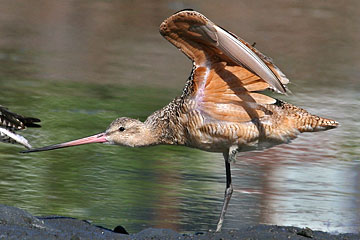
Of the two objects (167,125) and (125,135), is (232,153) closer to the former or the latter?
(167,125)

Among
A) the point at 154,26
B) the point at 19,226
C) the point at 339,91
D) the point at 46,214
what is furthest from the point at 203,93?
the point at 154,26

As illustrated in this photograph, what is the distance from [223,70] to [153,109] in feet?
12.4

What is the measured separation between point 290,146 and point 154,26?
23.8 ft

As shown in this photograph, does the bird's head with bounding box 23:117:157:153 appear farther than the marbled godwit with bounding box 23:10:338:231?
Yes

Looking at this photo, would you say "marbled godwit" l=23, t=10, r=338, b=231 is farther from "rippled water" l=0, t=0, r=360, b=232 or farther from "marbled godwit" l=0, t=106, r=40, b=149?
"marbled godwit" l=0, t=106, r=40, b=149

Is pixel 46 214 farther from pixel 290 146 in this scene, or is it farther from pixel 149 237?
pixel 290 146

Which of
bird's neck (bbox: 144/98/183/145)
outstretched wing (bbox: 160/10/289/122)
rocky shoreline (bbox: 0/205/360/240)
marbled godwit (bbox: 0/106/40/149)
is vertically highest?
outstretched wing (bbox: 160/10/289/122)

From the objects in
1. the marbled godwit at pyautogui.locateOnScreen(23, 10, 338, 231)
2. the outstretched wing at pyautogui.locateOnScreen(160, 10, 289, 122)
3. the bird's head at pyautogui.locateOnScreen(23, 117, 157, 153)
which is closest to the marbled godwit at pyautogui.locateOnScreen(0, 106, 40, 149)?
the bird's head at pyautogui.locateOnScreen(23, 117, 157, 153)

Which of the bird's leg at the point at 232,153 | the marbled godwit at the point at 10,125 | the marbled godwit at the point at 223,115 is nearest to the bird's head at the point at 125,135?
the marbled godwit at the point at 223,115

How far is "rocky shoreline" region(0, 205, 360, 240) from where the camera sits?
6.76 metres

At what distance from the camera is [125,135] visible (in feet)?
28.3

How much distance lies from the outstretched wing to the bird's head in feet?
1.96

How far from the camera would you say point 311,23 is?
1864 cm

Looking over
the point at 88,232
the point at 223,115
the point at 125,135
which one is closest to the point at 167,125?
the point at 125,135
